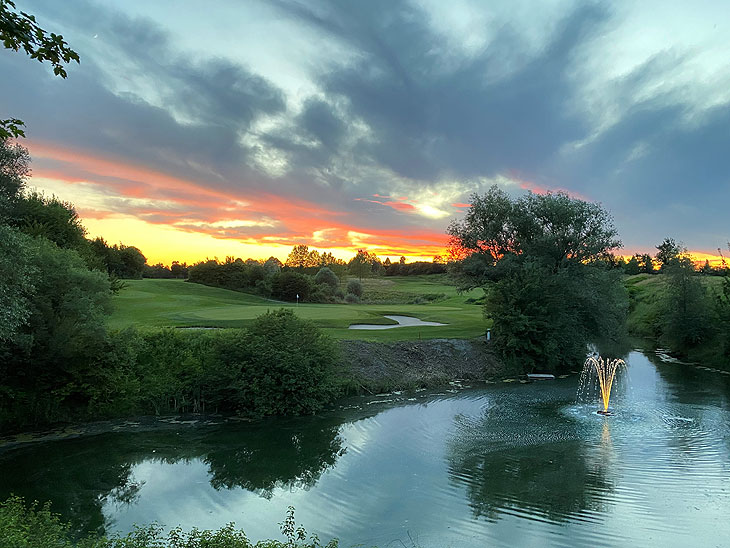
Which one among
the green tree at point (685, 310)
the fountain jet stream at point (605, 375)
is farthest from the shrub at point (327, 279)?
the fountain jet stream at point (605, 375)

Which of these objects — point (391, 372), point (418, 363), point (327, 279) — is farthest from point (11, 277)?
point (327, 279)

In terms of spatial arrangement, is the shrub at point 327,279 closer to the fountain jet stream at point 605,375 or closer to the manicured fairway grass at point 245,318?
the manicured fairway grass at point 245,318

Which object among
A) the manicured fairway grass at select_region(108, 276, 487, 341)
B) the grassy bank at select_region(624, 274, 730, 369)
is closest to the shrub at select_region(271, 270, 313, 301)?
the manicured fairway grass at select_region(108, 276, 487, 341)

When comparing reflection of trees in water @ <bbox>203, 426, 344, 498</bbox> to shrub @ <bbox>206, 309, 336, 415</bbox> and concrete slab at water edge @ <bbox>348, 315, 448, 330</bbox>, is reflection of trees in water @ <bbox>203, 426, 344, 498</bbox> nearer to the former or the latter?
shrub @ <bbox>206, 309, 336, 415</bbox>

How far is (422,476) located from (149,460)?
8.15 meters

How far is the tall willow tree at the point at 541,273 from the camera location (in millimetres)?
30703

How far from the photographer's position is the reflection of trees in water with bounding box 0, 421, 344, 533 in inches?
472

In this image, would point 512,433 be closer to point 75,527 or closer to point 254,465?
point 254,465

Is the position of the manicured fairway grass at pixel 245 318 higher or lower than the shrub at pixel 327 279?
lower

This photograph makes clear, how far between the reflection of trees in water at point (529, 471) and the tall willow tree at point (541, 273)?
13.4 m

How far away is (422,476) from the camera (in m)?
12.9

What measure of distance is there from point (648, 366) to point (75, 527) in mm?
33563

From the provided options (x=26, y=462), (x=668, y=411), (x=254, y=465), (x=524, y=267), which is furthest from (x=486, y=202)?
(x=26, y=462)

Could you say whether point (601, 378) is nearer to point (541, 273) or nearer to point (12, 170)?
point (541, 273)
